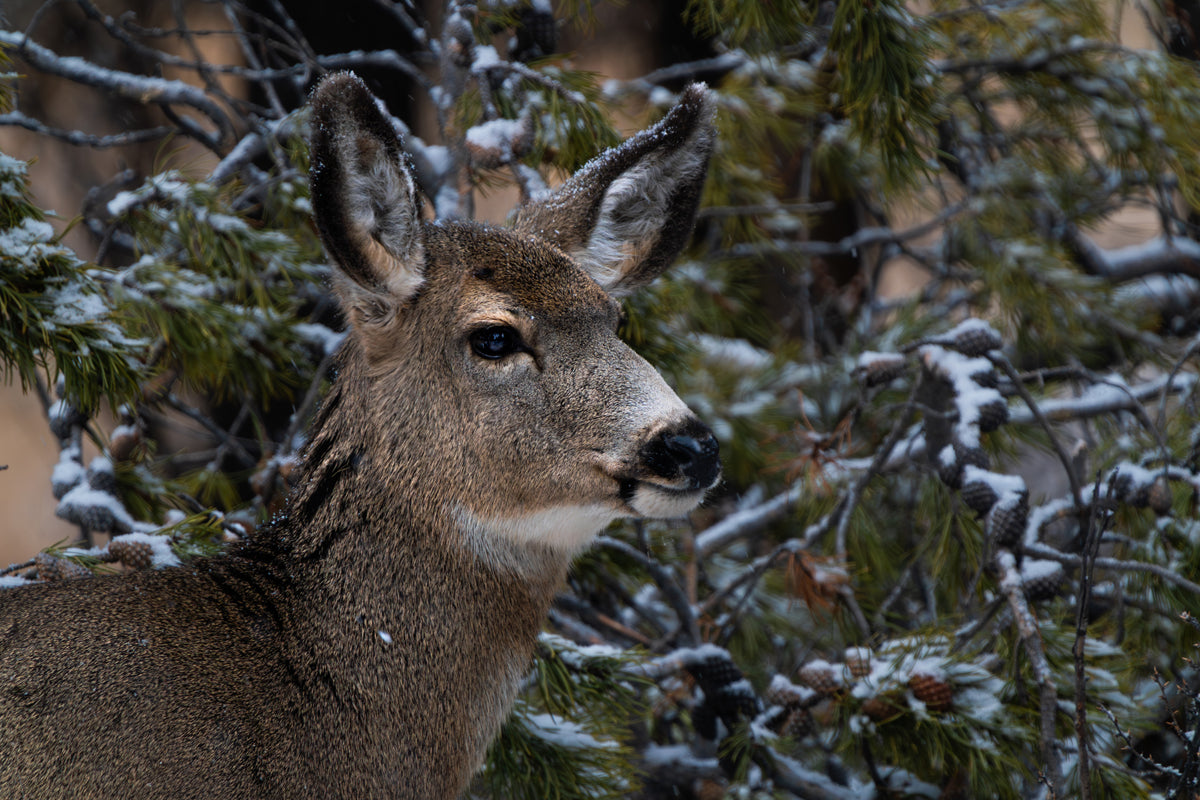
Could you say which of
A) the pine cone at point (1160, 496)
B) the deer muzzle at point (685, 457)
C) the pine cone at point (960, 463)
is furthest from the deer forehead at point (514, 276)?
the pine cone at point (1160, 496)

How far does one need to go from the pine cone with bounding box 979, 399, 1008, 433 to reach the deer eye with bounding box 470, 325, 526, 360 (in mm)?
1302

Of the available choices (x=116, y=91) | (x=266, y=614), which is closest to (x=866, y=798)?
(x=266, y=614)

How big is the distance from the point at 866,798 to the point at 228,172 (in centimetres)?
276

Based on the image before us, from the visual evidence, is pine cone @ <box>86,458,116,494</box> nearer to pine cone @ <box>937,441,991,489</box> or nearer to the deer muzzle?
the deer muzzle

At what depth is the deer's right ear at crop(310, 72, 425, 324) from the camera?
224 cm

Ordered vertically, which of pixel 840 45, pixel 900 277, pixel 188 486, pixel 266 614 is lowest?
pixel 900 277

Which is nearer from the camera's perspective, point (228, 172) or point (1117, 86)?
point (228, 172)

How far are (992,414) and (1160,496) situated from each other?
22.1 inches

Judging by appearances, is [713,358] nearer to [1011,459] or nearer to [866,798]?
[1011,459]

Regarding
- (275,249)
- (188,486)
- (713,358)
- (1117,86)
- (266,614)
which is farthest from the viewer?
(713,358)

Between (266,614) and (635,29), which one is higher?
(635,29)

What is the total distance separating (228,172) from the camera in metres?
3.60

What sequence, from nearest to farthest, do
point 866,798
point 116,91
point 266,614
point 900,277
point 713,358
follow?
point 266,614
point 866,798
point 116,91
point 713,358
point 900,277

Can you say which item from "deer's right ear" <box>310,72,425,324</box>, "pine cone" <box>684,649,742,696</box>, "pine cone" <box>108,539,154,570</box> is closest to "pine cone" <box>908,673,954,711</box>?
"pine cone" <box>684,649,742,696</box>
